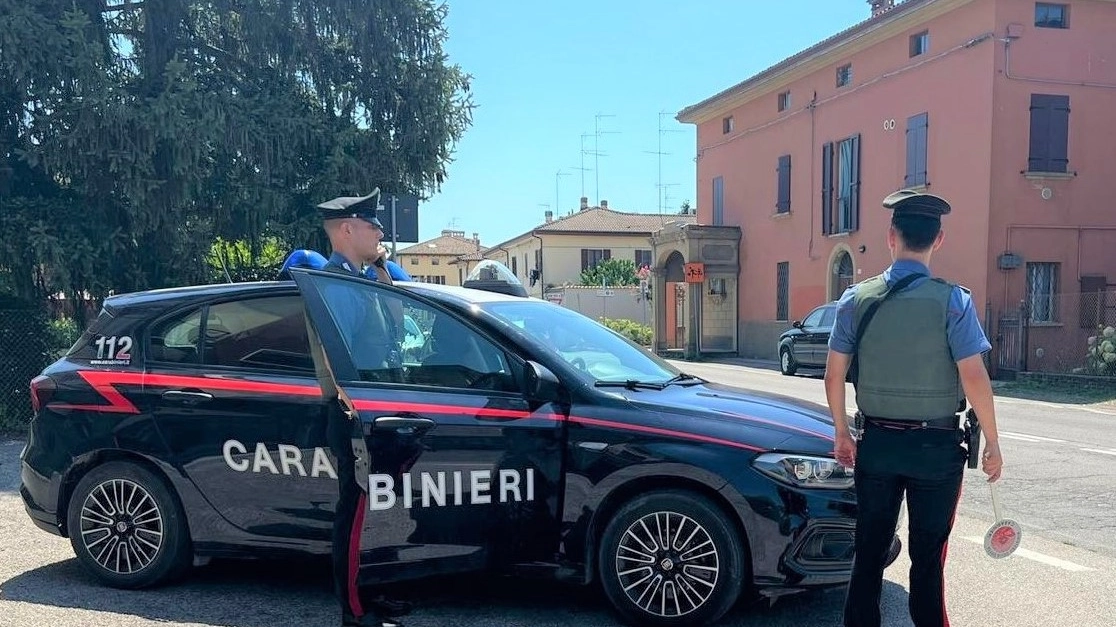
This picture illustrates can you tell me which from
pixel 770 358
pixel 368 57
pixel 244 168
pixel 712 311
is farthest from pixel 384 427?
pixel 712 311

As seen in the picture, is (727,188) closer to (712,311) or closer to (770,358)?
(712,311)

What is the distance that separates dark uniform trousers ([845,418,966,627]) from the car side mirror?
53.1 inches

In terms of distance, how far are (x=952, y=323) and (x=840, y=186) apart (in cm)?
2213

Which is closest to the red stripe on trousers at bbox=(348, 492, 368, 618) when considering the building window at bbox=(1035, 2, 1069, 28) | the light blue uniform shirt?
the light blue uniform shirt

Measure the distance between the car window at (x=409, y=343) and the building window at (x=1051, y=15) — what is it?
19.3 meters

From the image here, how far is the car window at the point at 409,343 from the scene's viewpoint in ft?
12.6

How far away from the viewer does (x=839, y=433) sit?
10.5 ft

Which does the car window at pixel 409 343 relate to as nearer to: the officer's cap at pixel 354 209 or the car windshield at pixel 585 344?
the car windshield at pixel 585 344

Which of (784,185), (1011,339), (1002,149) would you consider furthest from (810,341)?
(784,185)

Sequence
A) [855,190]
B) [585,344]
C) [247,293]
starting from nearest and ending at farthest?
[247,293] → [585,344] → [855,190]

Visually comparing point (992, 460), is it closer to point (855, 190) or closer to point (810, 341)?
point (810, 341)

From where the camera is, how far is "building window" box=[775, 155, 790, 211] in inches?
1030

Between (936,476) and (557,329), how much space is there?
2062mm

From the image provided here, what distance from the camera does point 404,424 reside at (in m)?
3.73
